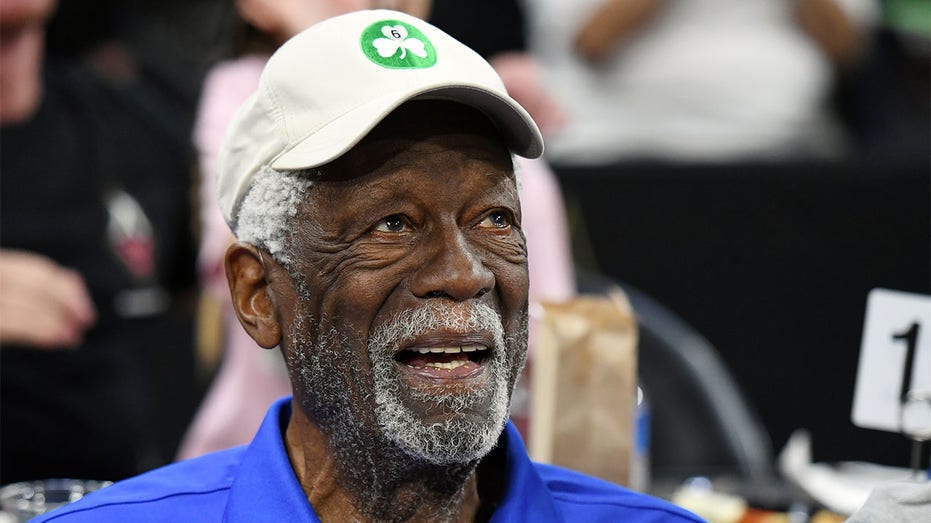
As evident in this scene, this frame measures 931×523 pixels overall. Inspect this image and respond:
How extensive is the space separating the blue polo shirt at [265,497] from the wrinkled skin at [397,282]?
7 centimetres

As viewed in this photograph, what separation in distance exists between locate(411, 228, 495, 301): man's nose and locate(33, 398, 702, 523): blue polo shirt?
0.25 m

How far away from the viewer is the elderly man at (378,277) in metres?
1.69

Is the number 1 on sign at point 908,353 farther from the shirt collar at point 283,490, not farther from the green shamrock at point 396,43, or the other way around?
the green shamrock at point 396,43

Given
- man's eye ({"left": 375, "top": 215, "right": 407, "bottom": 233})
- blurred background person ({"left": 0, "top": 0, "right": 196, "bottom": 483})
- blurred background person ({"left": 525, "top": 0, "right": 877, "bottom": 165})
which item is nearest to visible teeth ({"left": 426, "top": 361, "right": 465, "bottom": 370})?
man's eye ({"left": 375, "top": 215, "right": 407, "bottom": 233})

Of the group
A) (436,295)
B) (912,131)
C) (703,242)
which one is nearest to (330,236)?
(436,295)

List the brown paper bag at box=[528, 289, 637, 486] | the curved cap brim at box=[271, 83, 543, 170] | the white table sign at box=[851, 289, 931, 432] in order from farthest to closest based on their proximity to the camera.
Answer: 1. the brown paper bag at box=[528, 289, 637, 486]
2. the white table sign at box=[851, 289, 931, 432]
3. the curved cap brim at box=[271, 83, 543, 170]

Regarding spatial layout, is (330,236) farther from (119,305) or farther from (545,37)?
(545,37)

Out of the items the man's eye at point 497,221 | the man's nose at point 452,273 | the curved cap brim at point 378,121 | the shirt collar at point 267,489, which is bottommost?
the shirt collar at point 267,489

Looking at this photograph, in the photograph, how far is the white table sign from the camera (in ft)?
6.55

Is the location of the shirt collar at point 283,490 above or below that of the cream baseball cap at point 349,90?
below

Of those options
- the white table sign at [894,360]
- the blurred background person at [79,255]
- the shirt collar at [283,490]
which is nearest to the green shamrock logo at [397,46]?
the shirt collar at [283,490]

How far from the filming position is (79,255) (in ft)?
11.8

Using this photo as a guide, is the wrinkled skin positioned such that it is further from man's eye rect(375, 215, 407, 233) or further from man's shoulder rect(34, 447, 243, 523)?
man's shoulder rect(34, 447, 243, 523)

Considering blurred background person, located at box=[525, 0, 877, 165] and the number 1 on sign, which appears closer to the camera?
the number 1 on sign
